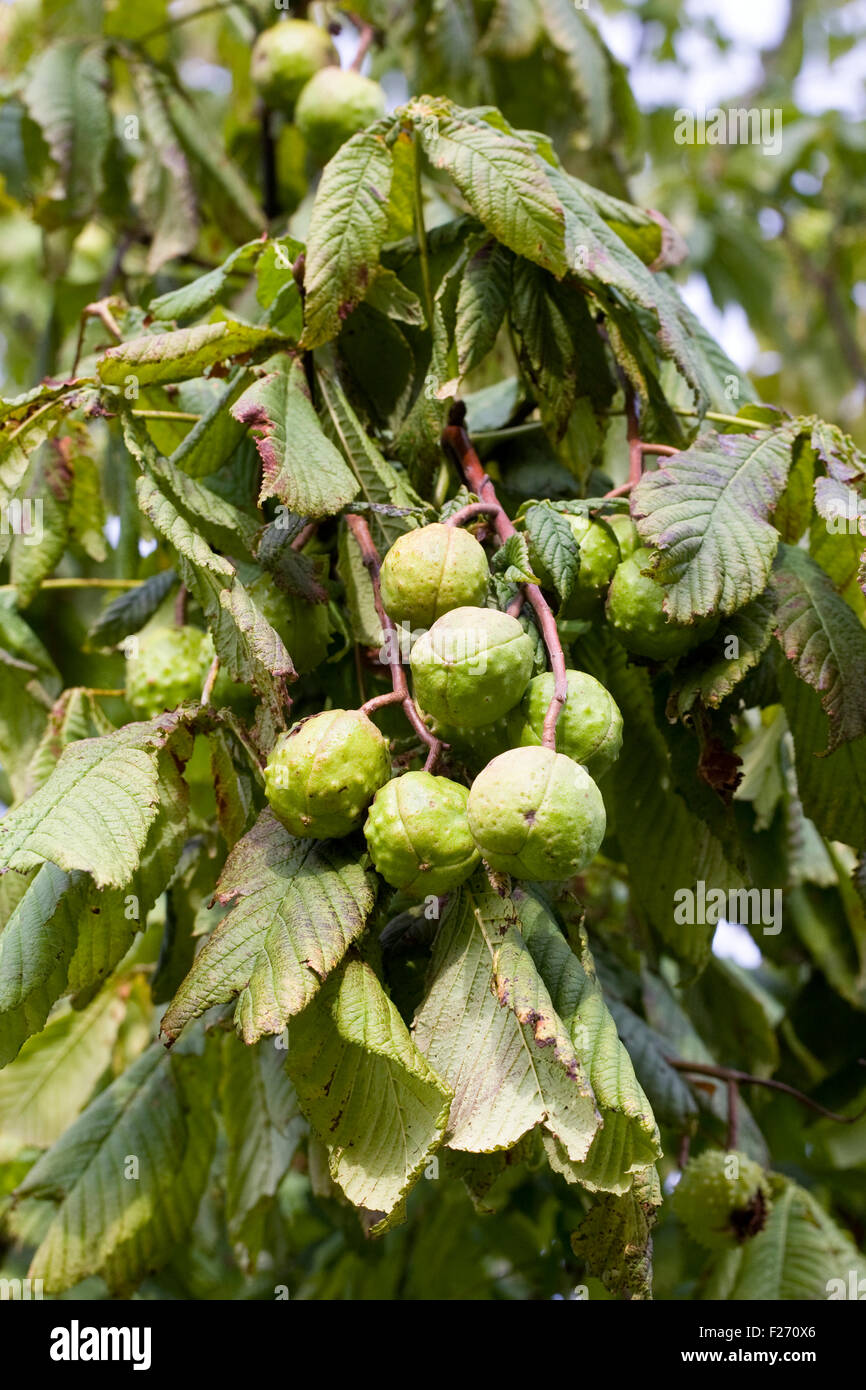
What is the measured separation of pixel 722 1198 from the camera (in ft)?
5.87

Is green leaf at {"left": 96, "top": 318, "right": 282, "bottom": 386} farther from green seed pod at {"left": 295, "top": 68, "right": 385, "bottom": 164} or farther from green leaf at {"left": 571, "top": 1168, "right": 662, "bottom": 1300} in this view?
green leaf at {"left": 571, "top": 1168, "right": 662, "bottom": 1300}

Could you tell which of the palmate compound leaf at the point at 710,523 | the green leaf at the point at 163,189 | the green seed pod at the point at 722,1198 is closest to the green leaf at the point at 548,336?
the palmate compound leaf at the point at 710,523

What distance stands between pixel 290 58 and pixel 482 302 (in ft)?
3.20

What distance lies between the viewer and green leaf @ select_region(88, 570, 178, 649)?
Result: 1723 millimetres

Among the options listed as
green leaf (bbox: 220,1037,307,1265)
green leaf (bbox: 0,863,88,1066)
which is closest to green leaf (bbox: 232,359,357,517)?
green leaf (bbox: 0,863,88,1066)

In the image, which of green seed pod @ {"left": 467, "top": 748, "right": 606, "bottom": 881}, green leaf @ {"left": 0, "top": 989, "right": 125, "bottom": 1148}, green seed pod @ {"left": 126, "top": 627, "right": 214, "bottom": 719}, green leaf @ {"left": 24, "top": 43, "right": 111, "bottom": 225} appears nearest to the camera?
green seed pod @ {"left": 467, "top": 748, "right": 606, "bottom": 881}

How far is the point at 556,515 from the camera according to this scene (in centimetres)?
121

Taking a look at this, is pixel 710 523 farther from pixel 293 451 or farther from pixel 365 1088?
pixel 365 1088

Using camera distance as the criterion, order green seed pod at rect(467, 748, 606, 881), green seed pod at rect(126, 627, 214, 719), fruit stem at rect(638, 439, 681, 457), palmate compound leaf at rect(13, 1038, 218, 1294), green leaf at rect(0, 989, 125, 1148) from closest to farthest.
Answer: green seed pod at rect(467, 748, 606, 881)
fruit stem at rect(638, 439, 681, 457)
green seed pod at rect(126, 627, 214, 719)
palmate compound leaf at rect(13, 1038, 218, 1294)
green leaf at rect(0, 989, 125, 1148)

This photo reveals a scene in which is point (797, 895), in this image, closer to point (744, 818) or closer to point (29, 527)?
point (744, 818)

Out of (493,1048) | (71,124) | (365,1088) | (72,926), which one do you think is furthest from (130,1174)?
(71,124)

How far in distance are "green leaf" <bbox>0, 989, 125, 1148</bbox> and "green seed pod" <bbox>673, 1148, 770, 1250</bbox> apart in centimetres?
101
